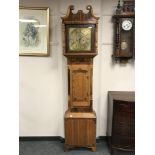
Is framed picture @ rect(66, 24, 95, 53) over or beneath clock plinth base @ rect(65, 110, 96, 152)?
over

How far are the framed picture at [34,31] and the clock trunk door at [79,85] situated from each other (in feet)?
1.94

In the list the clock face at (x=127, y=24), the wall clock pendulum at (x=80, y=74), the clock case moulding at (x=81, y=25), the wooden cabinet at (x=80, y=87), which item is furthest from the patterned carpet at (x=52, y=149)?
the clock face at (x=127, y=24)

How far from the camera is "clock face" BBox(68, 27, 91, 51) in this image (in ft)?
9.45

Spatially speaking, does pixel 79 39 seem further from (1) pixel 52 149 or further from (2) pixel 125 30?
(1) pixel 52 149

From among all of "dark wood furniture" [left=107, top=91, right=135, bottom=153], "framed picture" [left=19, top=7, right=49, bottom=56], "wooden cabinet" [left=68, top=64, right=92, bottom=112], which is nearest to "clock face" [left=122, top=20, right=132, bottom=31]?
"wooden cabinet" [left=68, top=64, right=92, bottom=112]

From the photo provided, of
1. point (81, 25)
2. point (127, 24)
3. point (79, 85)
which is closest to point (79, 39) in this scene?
point (81, 25)

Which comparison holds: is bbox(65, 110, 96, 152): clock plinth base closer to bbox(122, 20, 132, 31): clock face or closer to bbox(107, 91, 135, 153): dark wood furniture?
bbox(107, 91, 135, 153): dark wood furniture

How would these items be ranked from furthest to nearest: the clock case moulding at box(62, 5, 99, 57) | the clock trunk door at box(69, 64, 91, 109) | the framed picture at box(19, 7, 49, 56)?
the framed picture at box(19, 7, 49, 56), the clock trunk door at box(69, 64, 91, 109), the clock case moulding at box(62, 5, 99, 57)

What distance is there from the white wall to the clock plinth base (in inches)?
14.7

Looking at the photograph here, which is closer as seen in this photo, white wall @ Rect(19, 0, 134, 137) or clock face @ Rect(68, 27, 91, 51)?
clock face @ Rect(68, 27, 91, 51)

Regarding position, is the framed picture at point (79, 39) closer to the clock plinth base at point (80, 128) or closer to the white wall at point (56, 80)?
the white wall at point (56, 80)
